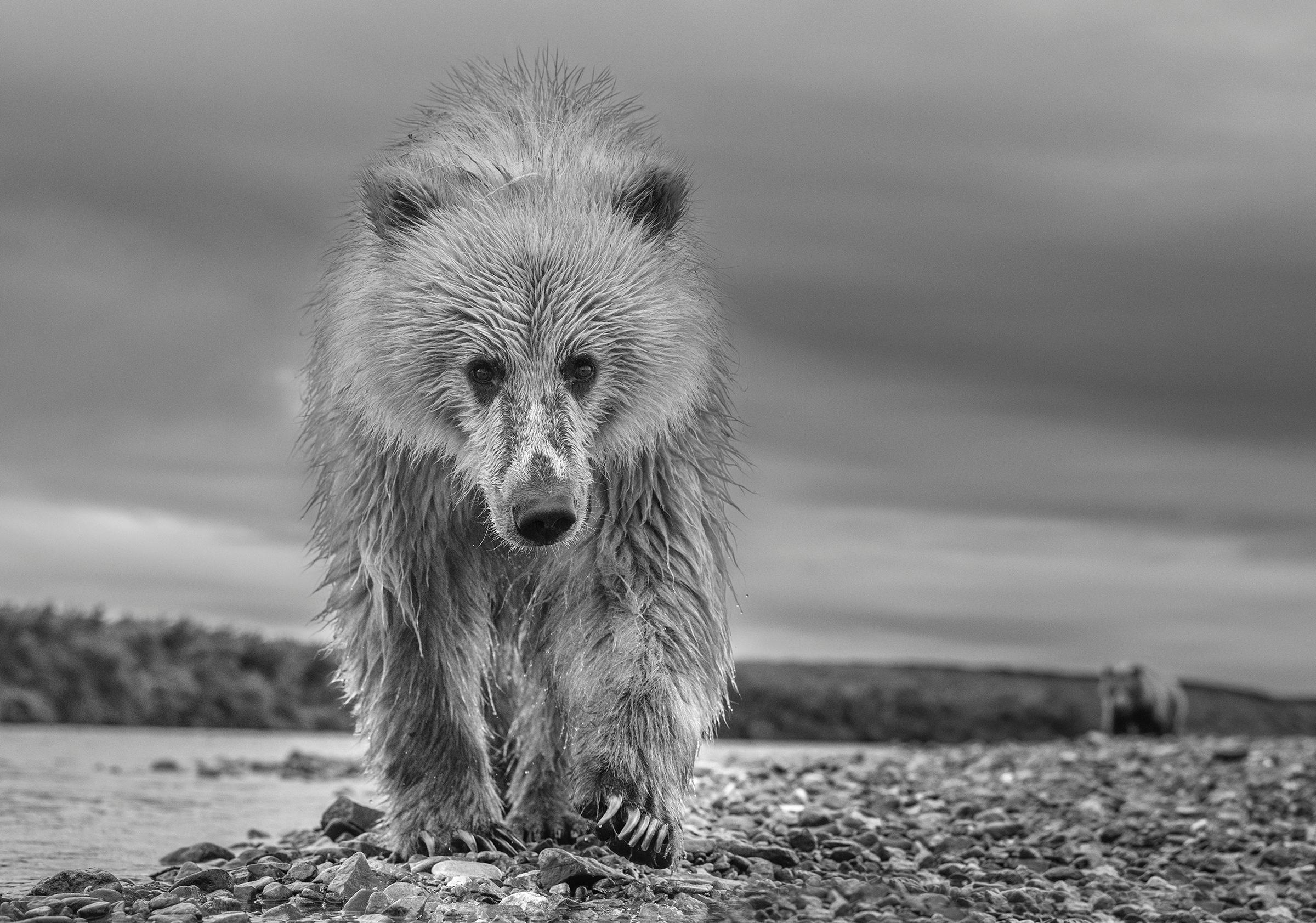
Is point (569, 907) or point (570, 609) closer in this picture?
point (569, 907)

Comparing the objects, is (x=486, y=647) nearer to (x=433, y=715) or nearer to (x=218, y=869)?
(x=433, y=715)

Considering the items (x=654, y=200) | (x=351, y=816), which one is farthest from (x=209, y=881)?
(x=654, y=200)

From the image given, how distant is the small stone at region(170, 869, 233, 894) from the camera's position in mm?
4961

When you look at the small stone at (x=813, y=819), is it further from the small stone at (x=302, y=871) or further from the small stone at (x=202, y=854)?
the small stone at (x=202, y=854)

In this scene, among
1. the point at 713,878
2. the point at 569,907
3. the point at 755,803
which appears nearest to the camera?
the point at 569,907

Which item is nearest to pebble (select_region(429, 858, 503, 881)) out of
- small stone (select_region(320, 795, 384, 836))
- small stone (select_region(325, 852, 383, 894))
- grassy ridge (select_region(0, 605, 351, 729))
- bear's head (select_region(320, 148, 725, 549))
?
small stone (select_region(325, 852, 383, 894))

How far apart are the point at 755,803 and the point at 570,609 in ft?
8.57

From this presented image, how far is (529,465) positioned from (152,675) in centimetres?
1557

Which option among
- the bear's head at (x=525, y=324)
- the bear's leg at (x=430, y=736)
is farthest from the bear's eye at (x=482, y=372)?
the bear's leg at (x=430, y=736)

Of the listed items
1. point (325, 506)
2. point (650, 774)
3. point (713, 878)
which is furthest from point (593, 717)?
point (325, 506)

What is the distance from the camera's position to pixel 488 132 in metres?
5.71

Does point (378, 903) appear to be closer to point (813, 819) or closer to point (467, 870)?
point (467, 870)

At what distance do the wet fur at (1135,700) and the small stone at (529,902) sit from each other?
1825 centimetres

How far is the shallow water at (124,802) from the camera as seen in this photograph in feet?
22.9
